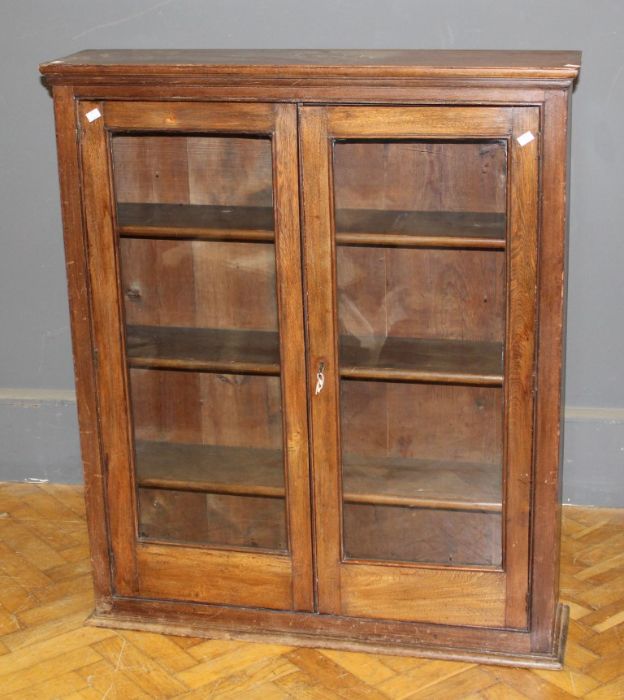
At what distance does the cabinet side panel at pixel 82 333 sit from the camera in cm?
284

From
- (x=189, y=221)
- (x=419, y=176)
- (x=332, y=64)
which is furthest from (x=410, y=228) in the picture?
(x=189, y=221)

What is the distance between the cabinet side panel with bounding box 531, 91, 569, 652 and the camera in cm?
262

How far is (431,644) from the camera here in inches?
119

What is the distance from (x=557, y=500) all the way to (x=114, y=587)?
1.17 meters

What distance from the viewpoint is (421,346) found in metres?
2.95

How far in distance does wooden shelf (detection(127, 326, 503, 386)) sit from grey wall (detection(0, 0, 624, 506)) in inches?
31.5

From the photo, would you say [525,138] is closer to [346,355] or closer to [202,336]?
[346,355]

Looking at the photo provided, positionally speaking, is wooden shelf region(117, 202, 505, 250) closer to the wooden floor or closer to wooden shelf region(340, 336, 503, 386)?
wooden shelf region(340, 336, 503, 386)

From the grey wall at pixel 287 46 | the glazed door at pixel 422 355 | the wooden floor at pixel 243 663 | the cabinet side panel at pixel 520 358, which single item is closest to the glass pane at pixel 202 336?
the glazed door at pixel 422 355

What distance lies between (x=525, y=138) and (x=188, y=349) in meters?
0.98

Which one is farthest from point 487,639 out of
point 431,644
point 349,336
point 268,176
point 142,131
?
point 142,131

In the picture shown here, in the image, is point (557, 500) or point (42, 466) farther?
point (42, 466)

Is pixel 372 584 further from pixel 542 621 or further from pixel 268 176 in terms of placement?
pixel 268 176

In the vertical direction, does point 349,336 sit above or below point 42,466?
above
